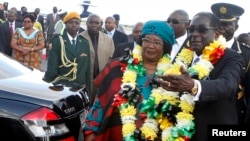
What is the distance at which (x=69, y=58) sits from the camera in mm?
5523

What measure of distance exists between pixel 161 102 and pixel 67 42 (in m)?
2.81

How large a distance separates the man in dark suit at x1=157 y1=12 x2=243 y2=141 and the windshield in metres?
1.92

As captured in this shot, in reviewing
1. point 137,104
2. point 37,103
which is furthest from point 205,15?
point 37,103

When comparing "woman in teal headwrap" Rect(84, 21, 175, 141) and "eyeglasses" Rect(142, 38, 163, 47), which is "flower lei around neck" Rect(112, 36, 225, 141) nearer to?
"woman in teal headwrap" Rect(84, 21, 175, 141)

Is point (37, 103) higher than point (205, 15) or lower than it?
lower

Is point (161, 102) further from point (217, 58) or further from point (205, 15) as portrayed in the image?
point (205, 15)

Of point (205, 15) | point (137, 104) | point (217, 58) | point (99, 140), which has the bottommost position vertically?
point (99, 140)

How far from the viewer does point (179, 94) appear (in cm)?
300

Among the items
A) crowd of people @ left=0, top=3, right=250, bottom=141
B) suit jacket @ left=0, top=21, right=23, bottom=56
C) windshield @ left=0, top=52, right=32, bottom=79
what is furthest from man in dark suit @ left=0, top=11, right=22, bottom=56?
crowd of people @ left=0, top=3, right=250, bottom=141

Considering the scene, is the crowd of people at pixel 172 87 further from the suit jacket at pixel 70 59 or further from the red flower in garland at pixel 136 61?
the suit jacket at pixel 70 59

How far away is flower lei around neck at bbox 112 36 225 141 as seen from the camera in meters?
2.89

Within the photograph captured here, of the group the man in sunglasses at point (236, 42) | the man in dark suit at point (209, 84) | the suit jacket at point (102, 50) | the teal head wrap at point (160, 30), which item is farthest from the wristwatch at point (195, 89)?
the suit jacket at point (102, 50)

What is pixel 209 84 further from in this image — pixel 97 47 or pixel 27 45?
pixel 27 45

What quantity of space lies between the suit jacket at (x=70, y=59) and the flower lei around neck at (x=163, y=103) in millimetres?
2180
